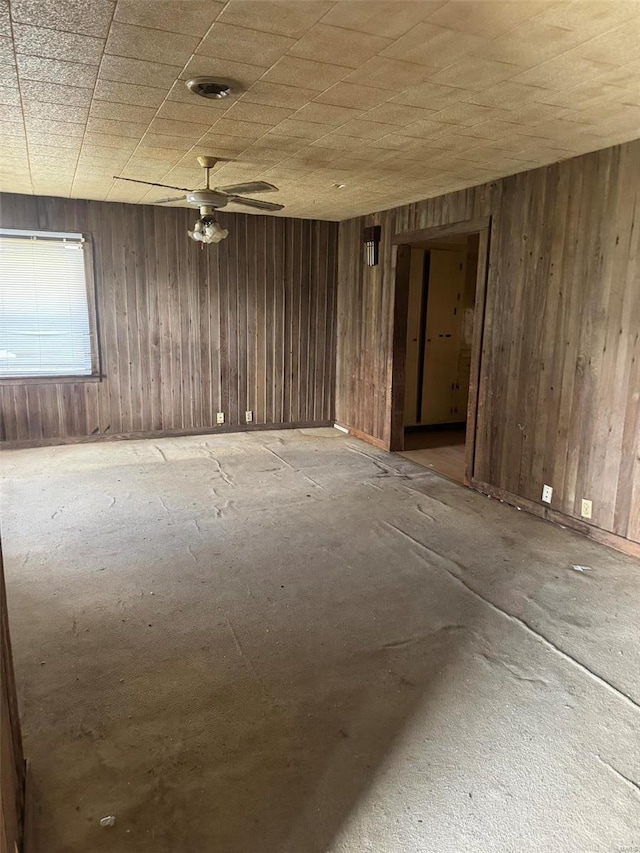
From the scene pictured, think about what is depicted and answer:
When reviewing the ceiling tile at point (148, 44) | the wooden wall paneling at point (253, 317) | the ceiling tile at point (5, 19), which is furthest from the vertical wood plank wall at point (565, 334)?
the ceiling tile at point (5, 19)

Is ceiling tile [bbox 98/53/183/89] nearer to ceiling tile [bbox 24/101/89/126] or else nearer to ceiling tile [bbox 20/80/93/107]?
ceiling tile [bbox 20/80/93/107]

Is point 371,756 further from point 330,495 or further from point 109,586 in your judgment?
point 330,495

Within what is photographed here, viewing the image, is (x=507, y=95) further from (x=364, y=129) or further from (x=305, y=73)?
(x=305, y=73)

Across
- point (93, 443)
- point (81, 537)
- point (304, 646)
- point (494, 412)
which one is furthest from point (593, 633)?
point (93, 443)

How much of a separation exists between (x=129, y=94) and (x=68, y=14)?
82cm

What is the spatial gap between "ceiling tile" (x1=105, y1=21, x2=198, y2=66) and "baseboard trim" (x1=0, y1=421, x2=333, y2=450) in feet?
15.3

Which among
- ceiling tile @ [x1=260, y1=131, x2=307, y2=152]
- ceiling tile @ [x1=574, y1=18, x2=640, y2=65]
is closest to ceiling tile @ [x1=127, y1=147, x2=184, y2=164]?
ceiling tile @ [x1=260, y1=131, x2=307, y2=152]

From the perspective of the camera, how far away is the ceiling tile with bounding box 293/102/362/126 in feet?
10.00

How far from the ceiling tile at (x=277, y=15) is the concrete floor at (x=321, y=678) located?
8.34 ft

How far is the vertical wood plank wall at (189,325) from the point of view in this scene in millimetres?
6203

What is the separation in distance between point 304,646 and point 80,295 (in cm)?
495

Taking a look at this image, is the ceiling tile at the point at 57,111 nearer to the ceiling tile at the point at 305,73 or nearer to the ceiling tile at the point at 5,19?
the ceiling tile at the point at 5,19

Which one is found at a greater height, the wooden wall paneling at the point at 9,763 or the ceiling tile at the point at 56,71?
the ceiling tile at the point at 56,71

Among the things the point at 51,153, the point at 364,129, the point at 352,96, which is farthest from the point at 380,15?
the point at 51,153
